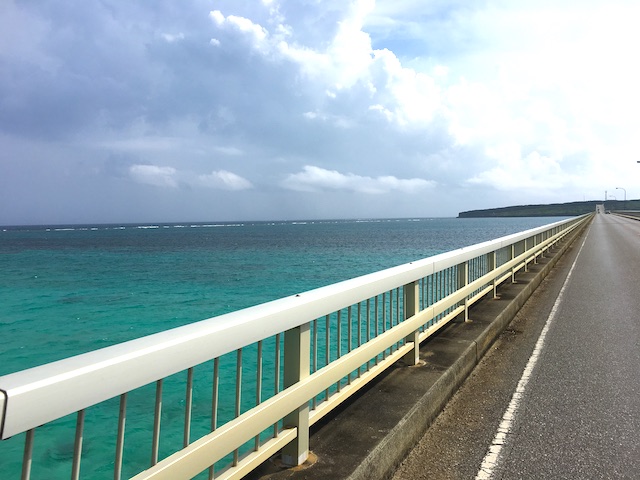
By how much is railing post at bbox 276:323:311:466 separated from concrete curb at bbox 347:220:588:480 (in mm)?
351

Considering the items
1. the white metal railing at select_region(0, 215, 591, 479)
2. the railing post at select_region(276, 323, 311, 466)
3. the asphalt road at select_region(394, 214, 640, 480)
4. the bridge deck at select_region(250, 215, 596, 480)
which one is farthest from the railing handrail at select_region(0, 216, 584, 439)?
the asphalt road at select_region(394, 214, 640, 480)

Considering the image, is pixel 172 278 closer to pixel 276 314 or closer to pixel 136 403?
pixel 136 403

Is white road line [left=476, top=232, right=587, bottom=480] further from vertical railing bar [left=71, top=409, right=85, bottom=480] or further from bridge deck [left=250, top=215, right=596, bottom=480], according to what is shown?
vertical railing bar [left=71, top=409, right=85, bottom=480]

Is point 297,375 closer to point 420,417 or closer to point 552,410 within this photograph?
point 420,417

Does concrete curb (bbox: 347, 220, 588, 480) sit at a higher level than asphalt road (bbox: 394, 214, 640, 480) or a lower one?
higher

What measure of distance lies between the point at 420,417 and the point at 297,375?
5.21ft

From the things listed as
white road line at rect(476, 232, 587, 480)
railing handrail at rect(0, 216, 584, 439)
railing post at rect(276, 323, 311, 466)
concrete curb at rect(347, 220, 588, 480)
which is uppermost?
railing handrail at rect(0, 216, 584, 439)

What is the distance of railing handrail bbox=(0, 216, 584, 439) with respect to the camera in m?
1.45

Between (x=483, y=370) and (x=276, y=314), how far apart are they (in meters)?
4.03

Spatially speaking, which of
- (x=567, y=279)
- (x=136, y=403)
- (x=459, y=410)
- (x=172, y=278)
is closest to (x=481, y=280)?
(x=459, y=410)

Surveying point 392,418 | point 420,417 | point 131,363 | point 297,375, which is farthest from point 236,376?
point 420,417

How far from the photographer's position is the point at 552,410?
453 cm

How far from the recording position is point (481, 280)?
7598 millimetres

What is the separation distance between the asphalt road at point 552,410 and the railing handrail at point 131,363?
5.12 ft
